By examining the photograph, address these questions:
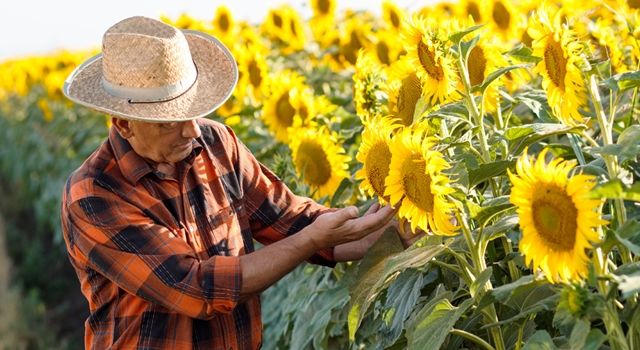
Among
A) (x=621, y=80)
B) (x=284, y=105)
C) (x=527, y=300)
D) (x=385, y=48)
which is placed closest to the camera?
(x=621, y=80)

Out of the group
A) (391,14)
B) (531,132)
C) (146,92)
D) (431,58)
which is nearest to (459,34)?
(431,58)

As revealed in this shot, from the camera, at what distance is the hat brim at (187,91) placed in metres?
2.92

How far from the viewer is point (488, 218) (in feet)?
7.88

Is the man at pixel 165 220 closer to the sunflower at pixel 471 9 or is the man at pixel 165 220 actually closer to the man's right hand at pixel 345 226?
the man's right hand at pixel 345 226

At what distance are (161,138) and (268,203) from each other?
1.65ft

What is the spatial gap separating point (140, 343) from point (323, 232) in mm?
538

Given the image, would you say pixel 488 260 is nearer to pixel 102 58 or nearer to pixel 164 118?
pixel 164 118

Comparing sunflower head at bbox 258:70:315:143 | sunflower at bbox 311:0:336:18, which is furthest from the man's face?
sunflower at bbox 311:0:336:18

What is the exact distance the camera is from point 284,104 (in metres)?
4.49

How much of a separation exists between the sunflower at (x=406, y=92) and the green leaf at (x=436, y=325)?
1.71ft

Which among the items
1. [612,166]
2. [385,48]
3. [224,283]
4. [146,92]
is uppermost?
[612,166]

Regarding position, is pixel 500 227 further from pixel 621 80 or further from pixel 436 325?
pixel 621 80

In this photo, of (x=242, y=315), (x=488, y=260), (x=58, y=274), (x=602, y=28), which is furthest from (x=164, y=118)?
(x=58, y=274)

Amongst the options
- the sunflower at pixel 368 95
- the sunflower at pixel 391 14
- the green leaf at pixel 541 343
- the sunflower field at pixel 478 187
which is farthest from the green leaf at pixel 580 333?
the sunflower at pixel 391 14
